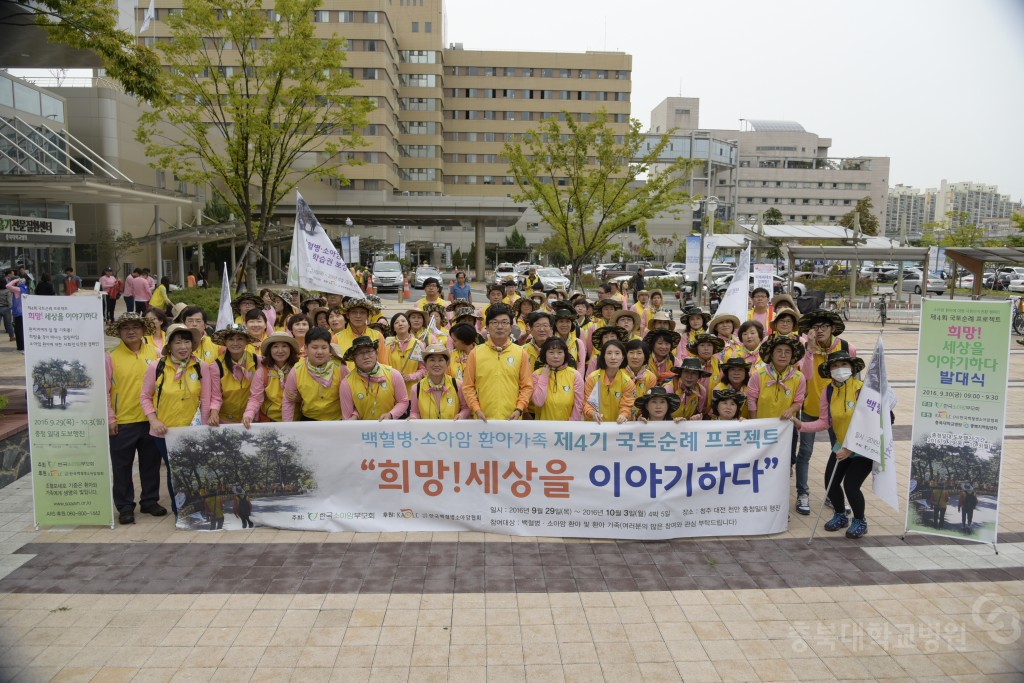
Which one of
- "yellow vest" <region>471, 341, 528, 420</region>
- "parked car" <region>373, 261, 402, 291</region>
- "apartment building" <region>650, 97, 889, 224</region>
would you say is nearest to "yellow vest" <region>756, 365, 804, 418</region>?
"yellow vest" <region>471, 341, 528, 420</region>

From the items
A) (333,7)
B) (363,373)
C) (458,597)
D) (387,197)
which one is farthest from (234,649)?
(333,7)

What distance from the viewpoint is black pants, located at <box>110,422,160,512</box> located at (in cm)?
649

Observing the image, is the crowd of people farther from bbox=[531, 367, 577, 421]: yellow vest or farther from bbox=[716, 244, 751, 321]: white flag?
bbox=[716, 244, 751, 321]: white flag

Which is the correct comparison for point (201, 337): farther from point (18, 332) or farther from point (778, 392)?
point (18, 332)

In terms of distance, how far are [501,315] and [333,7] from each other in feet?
220

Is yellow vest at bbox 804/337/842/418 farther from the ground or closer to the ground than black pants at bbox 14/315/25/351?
farther from the ground

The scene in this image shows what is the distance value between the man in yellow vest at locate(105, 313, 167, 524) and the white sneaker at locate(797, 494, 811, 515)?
5749 mm

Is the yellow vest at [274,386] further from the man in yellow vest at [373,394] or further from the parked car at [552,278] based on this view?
the parked car at [552,278]

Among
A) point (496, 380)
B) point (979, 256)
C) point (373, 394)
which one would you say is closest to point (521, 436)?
point (496, 380)

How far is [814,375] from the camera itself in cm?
690

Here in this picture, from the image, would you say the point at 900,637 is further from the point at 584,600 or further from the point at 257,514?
the point at 257,514

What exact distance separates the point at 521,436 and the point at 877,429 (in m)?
2.80

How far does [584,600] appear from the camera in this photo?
5.12 m

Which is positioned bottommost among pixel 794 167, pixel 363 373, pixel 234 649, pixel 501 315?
pixel 234 649
